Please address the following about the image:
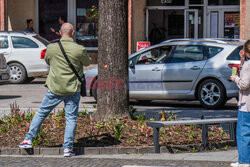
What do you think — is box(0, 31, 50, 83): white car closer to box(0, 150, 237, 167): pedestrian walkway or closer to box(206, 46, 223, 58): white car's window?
box(206, 46, 223, 58): white car's window

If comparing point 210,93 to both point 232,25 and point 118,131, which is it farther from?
point 232,25

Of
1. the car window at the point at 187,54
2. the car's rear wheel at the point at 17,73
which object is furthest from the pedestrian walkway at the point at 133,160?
the car's rear wheel at the point at 17,73

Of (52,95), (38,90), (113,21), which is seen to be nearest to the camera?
(52,95)

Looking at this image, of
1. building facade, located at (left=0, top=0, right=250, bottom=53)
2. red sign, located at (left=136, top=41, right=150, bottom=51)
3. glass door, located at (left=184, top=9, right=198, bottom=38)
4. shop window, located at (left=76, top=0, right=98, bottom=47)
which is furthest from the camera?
shop window, located at (left=76, top=0, right=98, bottom=47)

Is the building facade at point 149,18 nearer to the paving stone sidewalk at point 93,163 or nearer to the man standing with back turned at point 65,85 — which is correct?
the man standing with back turned at point 65,85

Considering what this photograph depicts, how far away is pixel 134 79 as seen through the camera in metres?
13.9

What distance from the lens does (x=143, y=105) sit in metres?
14.4

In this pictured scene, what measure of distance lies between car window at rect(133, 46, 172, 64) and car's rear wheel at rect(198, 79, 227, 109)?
1197 mm

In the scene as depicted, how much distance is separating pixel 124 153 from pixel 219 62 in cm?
574

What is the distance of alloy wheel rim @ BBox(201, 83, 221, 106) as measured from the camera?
13.3 m

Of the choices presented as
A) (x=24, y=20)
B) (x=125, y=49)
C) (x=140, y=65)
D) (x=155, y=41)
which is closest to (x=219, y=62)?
(x=140, y=65)

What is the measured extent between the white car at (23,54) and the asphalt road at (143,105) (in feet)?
3.56

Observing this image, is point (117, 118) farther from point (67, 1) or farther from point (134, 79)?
point (67, 1)

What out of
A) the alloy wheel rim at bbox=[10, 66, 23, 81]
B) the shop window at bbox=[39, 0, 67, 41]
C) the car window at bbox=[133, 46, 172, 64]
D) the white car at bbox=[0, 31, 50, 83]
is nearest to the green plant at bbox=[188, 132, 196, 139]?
the car window at bbox=[133, 46, 172, 64]
